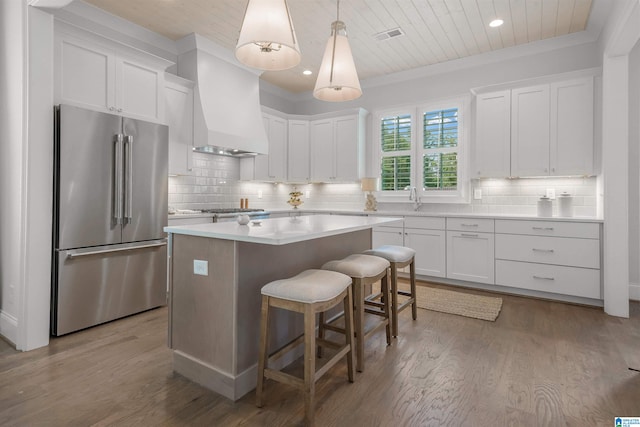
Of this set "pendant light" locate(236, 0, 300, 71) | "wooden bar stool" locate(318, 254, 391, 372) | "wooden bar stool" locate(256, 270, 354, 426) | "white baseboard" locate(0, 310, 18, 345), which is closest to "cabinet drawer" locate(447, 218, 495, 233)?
"wooden bar stool" locate(318, 254, 391, 372)

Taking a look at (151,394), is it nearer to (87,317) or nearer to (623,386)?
(87,317)

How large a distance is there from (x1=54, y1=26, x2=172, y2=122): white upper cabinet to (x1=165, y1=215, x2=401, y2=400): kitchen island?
1.83 m

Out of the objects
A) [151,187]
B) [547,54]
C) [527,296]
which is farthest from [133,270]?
[547,54]

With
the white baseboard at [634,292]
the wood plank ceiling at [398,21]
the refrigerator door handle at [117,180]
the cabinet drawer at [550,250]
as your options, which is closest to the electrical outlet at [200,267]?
the refrigerator door handle at [117,180]

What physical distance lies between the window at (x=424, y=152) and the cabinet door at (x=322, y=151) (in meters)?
0.81

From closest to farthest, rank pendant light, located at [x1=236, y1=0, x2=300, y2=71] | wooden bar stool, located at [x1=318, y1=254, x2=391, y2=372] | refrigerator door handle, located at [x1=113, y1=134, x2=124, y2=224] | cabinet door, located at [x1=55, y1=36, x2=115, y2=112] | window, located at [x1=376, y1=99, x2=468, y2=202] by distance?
pendant light, located at [x1=236, y1=0, x2=300, y2=71]
wooden bar stool, located at [x1=318, y1=254, x2=391, y2=372]
cabinet door, located at [x1=55, y1=36, x2=115, y2=112]
refrigerator door handle, located at [x1=113, y1=134, x2=124, y2=224]
window, located at [x1=376, y1=99, x2=468, y2=202]

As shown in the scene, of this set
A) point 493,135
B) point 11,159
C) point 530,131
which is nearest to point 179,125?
point 11,159

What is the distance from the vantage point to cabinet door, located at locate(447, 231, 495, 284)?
4141mm

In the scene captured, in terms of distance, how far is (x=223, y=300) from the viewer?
6.56ft

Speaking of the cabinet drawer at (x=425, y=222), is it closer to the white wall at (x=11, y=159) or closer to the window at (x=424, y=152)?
the window at (x=424, y=152)

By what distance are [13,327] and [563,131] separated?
18.5 feet

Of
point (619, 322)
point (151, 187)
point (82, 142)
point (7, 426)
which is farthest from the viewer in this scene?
point (151, 187)

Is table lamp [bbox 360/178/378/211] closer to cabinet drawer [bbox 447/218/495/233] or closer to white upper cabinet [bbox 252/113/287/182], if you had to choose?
cabinet drawer [bbox 447/218/495/233]

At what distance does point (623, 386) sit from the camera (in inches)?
81.3
